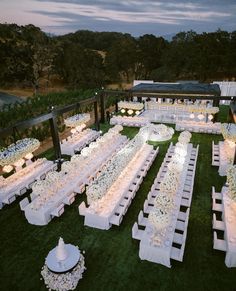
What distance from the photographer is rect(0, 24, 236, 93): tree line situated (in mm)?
41344

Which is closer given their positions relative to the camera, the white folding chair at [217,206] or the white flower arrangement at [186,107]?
the white folding chair at [217,206]

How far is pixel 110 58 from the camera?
4934cm

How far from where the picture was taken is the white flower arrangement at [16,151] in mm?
11031

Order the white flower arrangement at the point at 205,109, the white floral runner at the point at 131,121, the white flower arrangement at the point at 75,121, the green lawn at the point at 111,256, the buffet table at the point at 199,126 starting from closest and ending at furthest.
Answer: the green lawn at the point at 111,256 < the white flower arrangement at the point at 75,121 < the white flower arrangement at the point at 205,109 < the buffet table at the point at 199,126 < the white floral runner at the point at 131,121

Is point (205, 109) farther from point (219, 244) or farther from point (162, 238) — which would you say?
point (162, 238)

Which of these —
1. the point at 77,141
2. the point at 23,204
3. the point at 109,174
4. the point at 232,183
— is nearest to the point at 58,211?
the point at 23,204

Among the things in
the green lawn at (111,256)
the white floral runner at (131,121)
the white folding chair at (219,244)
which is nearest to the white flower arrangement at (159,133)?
the white floral runner at (131,121)

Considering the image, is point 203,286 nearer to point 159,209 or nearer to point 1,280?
point 159,209

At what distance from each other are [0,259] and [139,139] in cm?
988

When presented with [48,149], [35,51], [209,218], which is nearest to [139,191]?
[209,218]

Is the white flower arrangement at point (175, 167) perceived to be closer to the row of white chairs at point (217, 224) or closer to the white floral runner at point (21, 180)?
the row of white chairs at point (217, 224)

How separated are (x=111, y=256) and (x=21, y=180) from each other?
680 centimetres

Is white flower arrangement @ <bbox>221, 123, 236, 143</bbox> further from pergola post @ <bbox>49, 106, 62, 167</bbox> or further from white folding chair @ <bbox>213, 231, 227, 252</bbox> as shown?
pergola post @ <bbox>49, 106, 62, 167</bbox>

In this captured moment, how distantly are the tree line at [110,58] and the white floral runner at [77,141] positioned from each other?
86.1ft
